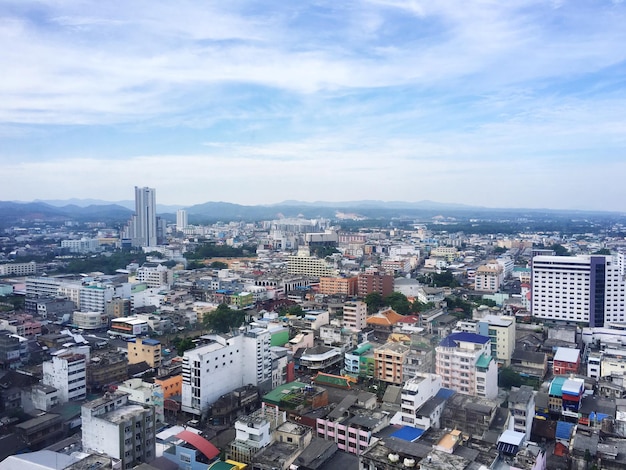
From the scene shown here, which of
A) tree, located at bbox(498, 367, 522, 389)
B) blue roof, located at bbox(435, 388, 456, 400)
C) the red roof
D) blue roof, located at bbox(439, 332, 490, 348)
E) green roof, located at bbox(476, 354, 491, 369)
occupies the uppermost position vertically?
blue roof, located at bbox(439, 332, 490, 348)

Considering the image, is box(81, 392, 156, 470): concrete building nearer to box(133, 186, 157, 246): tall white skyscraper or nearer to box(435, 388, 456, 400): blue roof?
box(435, 388, 456, 400): blue roof

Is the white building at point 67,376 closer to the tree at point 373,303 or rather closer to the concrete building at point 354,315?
the concrete building at point 354,315

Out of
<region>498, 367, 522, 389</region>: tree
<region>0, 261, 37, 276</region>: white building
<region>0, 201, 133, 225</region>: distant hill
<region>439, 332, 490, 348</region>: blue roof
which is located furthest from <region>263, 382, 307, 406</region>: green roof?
<region>0, 201, 133, 225</region>: distant hill

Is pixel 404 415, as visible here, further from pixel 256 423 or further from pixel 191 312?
pixel 191 312

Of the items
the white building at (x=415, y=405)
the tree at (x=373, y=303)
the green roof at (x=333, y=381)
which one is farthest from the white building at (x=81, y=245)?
the white building at (x=415, y=405)

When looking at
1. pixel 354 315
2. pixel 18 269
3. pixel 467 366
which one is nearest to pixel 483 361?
pixel 467 366

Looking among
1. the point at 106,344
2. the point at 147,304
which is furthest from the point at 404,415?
the point at 147,304
